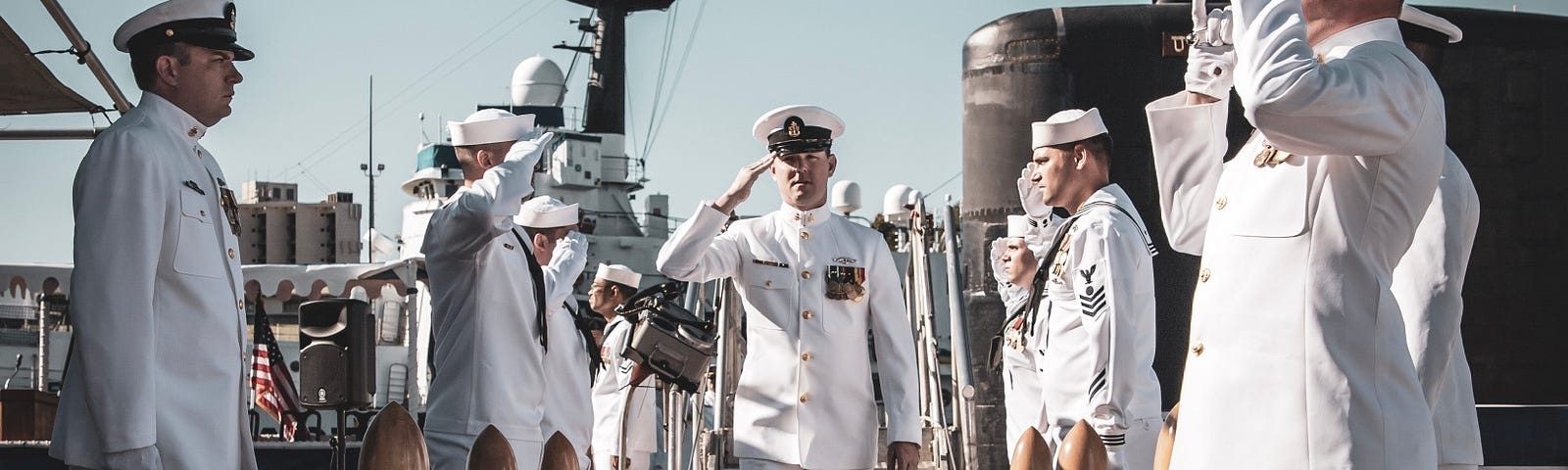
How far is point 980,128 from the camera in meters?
9.40

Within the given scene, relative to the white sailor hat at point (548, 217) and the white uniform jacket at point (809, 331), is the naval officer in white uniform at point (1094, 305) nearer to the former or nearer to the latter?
the white uniform jacket at point (809, 331)

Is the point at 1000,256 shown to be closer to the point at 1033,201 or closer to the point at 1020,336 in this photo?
the point at 1033,201

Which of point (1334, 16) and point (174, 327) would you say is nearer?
point (1334, 16)

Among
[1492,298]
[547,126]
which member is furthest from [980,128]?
[547,126]

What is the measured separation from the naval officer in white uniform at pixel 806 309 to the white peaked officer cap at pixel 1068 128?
2.58 ft

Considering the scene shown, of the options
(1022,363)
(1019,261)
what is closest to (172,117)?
(1022,363)

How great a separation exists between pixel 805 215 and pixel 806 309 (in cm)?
43

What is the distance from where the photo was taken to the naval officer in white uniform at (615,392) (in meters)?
11.4

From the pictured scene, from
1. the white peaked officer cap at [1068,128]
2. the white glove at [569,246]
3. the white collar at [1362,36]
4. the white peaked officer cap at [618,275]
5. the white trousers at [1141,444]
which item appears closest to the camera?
the white collar at [1362,36]

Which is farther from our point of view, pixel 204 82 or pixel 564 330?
A: pixel 564 330

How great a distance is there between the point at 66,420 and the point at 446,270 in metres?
2.05

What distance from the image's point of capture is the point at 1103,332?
4871mm

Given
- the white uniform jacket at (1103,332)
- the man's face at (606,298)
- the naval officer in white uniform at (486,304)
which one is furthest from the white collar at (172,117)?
the man's face at (606,298)

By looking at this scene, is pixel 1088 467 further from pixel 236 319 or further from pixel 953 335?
pixel 953 335
